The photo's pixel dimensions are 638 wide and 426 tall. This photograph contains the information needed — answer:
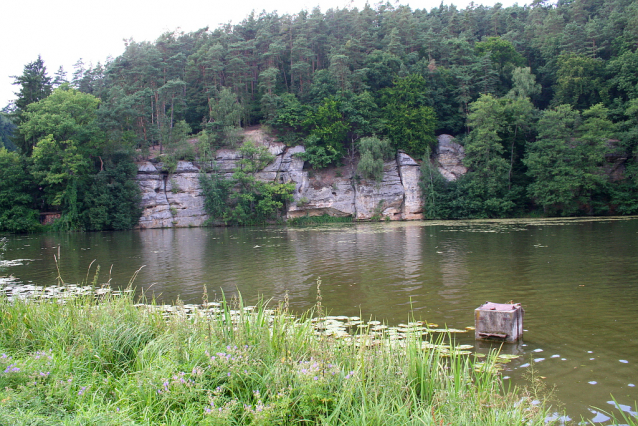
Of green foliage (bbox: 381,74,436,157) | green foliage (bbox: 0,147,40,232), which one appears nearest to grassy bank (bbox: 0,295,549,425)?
green foliage (bbox: 0,147,40,232)

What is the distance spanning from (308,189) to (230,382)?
4631 cm

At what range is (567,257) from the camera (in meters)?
16.5

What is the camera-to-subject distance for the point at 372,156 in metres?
48.9

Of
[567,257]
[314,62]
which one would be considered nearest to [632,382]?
[567,257]

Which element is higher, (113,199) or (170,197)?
(170,197)

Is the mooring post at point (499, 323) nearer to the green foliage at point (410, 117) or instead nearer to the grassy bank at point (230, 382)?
the grassy bank at point (230, 382)

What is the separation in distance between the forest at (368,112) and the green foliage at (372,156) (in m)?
0.18

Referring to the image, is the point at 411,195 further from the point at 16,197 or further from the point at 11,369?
the point at 11,369

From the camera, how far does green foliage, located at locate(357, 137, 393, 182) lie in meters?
47.9

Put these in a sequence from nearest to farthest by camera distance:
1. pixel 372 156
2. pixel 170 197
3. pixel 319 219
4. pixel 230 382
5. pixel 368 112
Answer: pixel 230 382
pixel 170 197
pixel 372 156
pixel 319 219
pixel 368 112

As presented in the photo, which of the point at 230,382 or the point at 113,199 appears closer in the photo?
the point at 230,382

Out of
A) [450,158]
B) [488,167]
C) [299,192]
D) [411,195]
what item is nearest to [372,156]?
[411,195]

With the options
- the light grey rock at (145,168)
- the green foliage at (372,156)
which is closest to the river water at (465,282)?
the green foliage at (372,156)

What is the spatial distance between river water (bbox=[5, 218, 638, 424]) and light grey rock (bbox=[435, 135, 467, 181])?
26.2 meters
